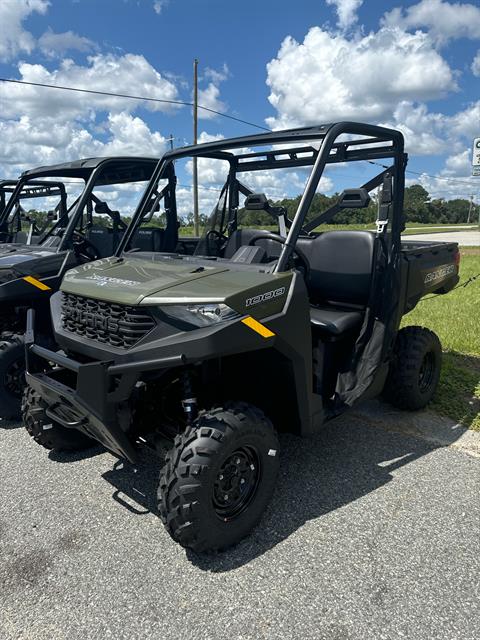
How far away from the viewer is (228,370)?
3055 mm

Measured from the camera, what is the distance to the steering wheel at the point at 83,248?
4793 millimetres

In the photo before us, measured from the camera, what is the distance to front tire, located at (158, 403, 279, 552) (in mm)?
2408

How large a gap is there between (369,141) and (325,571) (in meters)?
2.85

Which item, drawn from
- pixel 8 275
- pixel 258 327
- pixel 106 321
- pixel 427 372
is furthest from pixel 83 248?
pixel 427 372

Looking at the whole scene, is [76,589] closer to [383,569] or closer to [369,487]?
[383,569]

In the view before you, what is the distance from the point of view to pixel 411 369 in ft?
13.2

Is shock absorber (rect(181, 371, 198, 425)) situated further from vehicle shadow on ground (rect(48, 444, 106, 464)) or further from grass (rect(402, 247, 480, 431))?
grass (rect(402, 247, 480, 431))

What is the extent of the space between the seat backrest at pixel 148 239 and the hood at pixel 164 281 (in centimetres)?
71

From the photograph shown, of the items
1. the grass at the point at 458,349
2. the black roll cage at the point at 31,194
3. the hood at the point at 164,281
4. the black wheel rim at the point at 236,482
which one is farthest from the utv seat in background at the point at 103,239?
the grass at the point at 458,349

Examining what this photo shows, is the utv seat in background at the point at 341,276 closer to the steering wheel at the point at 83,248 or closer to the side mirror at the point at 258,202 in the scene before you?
the side mirror at the point at 258,202

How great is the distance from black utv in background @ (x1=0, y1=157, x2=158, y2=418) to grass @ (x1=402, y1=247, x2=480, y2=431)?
3.02 meters

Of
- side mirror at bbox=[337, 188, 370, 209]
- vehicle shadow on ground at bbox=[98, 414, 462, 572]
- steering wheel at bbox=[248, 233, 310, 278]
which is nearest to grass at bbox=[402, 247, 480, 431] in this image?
vehicle shadow on ground at bbox=[98, 414, 462, 572]

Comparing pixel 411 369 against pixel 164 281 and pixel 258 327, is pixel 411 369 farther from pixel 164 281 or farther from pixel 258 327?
pixel 164 281

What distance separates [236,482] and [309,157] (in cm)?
239
